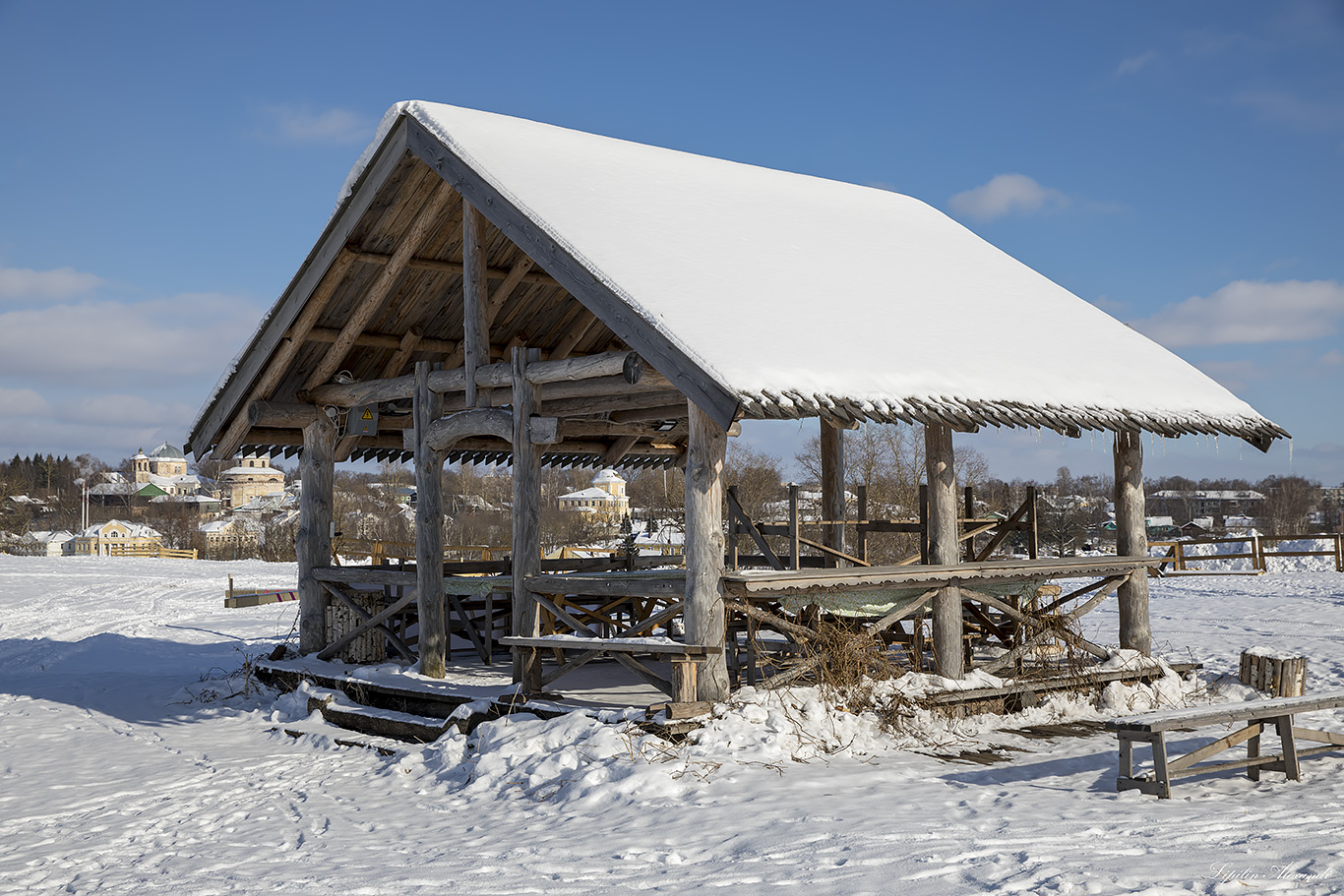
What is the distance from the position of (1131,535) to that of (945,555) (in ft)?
9.46

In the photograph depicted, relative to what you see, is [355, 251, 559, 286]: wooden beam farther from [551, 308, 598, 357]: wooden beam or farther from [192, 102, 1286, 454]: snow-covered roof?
[551, 308, 598, 357]: wooden beam

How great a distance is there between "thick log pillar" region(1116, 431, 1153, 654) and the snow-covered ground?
115 centimetres

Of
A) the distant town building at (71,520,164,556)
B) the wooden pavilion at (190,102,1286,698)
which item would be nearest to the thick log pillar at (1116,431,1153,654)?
the wooden pavilion at (190,102,1286,698)

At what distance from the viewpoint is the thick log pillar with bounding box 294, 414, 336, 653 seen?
13.5 metres

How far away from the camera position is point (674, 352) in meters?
8.66

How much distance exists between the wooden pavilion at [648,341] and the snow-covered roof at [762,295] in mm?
34

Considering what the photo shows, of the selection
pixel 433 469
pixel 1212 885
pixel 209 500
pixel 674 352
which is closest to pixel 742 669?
pixel 433 469

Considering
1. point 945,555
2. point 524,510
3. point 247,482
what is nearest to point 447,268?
point 524,510

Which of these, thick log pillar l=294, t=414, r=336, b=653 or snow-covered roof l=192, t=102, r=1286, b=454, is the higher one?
snow-covered roof l=192, t=102, r=1286, b=454

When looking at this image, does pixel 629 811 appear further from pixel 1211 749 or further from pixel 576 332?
pixel 576 332

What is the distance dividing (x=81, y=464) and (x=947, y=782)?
150 meters

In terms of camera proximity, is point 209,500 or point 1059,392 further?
point 209,500

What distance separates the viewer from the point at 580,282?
372 inches

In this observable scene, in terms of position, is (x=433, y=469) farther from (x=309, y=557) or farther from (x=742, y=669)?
(x=742, y=669)
